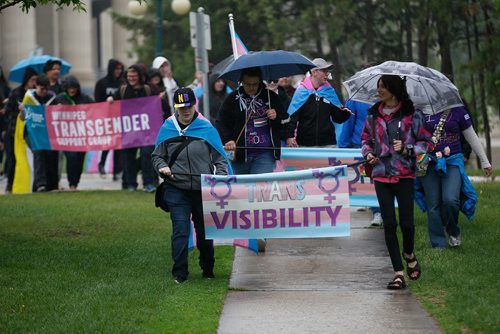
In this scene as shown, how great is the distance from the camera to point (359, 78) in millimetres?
10758

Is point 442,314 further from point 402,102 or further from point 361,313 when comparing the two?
point 402,102

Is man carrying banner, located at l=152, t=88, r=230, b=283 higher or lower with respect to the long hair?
lower

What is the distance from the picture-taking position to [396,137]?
9.71 m

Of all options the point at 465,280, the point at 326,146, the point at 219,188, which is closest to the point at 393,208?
the point at 465,280

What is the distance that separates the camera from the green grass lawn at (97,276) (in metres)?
8.41

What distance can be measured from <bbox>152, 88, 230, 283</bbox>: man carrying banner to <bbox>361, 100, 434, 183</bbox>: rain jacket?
131 cm

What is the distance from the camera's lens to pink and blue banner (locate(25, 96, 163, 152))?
1897cm

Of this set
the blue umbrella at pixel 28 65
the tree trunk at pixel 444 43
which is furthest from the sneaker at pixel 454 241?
the tree trunk at pixel 444 43

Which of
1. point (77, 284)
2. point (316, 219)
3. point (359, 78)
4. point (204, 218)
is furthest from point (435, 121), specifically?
point (77, 284)

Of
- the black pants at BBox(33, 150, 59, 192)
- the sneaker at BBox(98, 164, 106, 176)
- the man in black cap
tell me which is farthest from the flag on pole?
the sneaker at BBox(98, 164, 106, 176)

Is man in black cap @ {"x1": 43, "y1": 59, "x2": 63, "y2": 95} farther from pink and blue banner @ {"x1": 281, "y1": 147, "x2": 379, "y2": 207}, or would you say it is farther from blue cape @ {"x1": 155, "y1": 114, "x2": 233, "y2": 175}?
blue cape @ {"x1": 155, "y1": 114, "x2": 233, "y2": 175}

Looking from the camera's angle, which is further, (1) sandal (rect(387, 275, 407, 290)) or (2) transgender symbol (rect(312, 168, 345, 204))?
(2) transgender symbol (rect(312, 168, 345, 204))

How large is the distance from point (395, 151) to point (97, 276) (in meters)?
2.76

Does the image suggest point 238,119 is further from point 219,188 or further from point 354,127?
point 354,127
